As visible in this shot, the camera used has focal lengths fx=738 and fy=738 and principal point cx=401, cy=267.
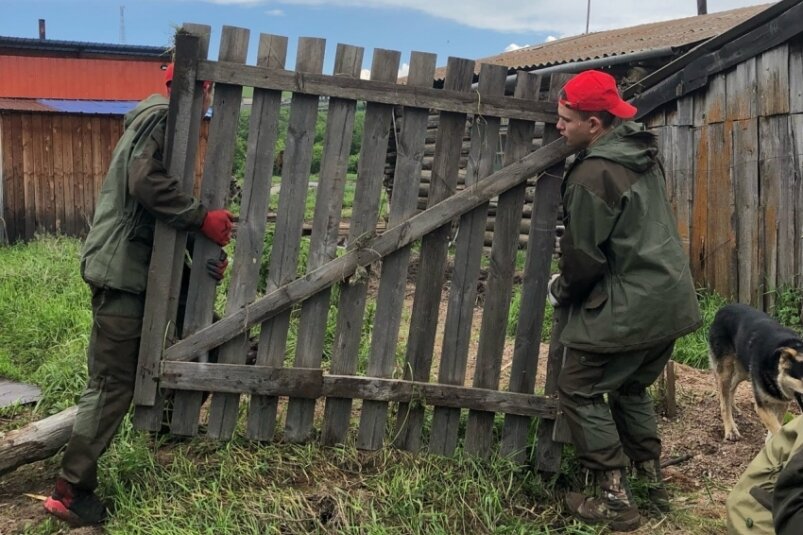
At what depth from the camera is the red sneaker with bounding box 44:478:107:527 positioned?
3.31 metres

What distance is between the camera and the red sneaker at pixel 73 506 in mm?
3311

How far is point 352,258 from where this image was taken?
3604 mm

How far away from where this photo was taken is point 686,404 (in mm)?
5270

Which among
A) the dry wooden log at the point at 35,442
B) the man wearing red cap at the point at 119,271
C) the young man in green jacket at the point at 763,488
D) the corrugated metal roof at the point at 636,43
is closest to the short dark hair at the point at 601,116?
the young man in green jacket at the point at 763,488

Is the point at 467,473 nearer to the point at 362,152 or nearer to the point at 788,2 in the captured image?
the point at 362,152

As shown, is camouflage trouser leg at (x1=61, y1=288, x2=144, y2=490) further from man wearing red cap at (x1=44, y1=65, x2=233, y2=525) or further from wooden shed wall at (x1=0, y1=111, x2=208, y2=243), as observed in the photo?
wooden shed wall at (x1=0, y1=111, x2=208, y2=243)

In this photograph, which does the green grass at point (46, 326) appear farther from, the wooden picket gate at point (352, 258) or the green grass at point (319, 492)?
the wooden picket gate at point (352, 258)

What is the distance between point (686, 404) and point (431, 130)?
24.4ft

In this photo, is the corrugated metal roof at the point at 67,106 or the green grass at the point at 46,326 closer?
the green grass at the point at 46,326

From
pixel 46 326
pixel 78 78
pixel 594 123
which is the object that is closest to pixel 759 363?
pixel 594 123

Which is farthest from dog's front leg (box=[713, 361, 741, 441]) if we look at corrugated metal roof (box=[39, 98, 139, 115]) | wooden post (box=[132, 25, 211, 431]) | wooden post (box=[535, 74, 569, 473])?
corrugated metal roof (box=[39, 98, 139, 115])

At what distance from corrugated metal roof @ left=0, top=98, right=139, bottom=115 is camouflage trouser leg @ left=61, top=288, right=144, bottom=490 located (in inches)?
416

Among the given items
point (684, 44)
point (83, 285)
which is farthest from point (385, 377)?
point (684, 44)

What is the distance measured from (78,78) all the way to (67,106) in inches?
110
